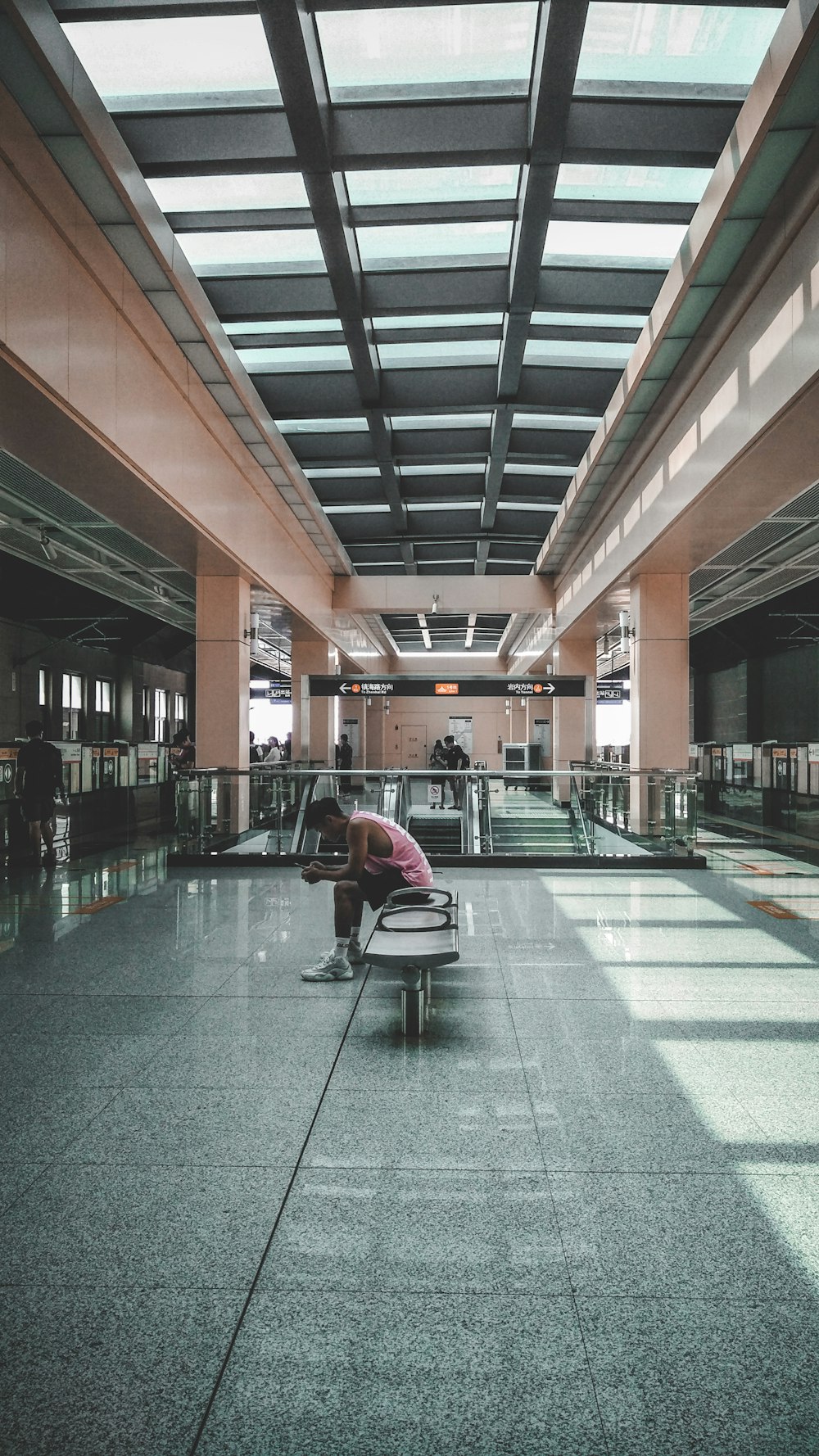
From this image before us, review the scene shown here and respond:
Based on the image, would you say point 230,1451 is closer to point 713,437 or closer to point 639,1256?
point 639,1256

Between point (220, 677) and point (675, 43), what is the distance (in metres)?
9.53

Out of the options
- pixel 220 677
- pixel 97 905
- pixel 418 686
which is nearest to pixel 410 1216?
pixel 97 905

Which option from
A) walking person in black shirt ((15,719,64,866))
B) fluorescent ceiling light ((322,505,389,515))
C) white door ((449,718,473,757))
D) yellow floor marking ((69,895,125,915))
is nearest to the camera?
yellow floor marking ((69,895,125,915))

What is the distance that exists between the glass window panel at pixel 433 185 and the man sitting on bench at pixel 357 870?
17.2 ft

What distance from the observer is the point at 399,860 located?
574 cm

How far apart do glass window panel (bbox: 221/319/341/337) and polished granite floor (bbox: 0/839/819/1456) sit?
716 centimetres

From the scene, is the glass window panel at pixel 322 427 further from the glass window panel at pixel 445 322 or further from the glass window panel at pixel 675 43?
the glass window panel at pixel 675 43

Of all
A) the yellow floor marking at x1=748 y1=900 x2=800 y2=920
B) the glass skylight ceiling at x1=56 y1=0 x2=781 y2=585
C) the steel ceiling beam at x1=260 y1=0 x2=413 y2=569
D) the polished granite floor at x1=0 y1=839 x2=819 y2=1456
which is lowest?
the yellow floor marking at x1=748 y1=900 x2=800 y2=920

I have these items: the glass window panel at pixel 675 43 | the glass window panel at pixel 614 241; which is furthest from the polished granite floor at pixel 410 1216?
the glass window panel at pixel 614 241

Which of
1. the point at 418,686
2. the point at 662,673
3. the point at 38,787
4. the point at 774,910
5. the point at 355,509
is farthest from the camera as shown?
the point at 418,686

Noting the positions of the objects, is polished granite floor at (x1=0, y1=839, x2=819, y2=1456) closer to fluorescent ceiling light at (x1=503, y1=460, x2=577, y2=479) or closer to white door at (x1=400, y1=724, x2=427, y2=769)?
fluorescent ceiling light at (x1=503, y1=460, x2=577, y2=479)

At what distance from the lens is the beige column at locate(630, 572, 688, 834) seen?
44.4ft

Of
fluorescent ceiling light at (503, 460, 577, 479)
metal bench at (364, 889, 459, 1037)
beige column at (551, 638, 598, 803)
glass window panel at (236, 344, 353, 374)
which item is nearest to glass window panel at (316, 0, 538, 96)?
glass window panel at (236, 344, 353, 374)

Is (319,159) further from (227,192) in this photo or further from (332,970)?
(332,970)
